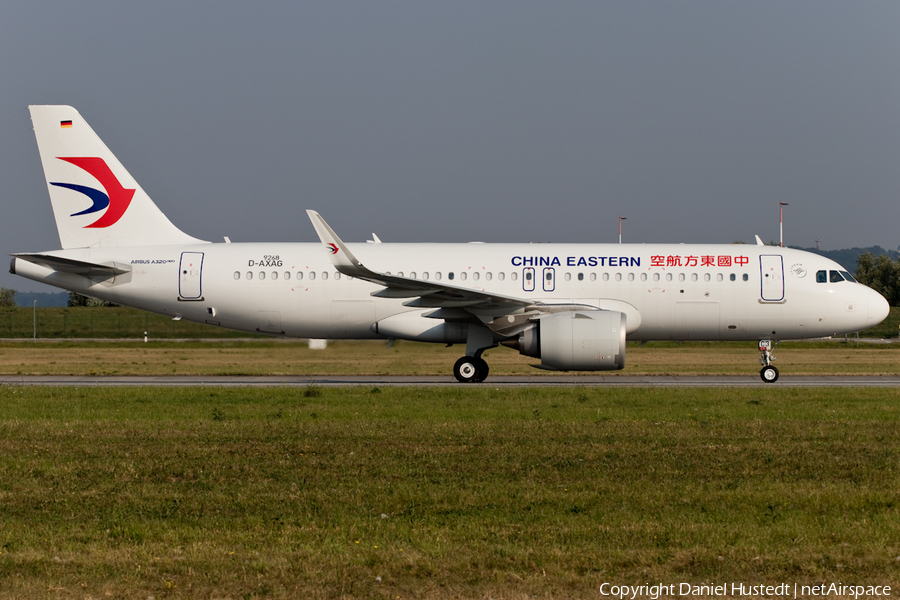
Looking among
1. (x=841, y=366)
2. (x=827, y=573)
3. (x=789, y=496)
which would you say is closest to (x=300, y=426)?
(x=789, y=496)

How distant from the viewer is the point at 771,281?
2358 centimetres

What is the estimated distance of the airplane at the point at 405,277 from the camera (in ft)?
76.0

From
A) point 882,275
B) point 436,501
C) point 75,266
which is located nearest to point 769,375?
point 436,501

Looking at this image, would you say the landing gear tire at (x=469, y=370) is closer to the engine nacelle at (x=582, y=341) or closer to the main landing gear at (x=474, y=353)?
the main landing gear at (x=474, y=353)

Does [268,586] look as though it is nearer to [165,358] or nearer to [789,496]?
[789,496]

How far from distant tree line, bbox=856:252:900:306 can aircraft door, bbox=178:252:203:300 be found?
75767 millimetres

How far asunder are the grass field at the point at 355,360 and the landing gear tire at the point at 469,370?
131cm

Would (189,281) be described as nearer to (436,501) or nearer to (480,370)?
(480,370)

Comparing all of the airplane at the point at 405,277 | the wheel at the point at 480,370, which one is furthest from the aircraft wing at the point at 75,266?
the wheel at the point at 480,370

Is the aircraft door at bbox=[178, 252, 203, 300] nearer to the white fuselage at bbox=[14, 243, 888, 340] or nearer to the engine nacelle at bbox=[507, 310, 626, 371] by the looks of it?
the white fuselage at bbox=[14, 243, 888, 340]

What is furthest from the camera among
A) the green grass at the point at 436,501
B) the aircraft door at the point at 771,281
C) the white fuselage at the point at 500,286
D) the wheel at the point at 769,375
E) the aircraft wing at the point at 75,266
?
the wheel at the point at 769,375

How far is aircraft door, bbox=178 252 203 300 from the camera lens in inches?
920

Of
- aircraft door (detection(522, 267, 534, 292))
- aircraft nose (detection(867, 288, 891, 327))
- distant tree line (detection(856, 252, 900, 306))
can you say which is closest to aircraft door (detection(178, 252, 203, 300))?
aircraft door (detection(522, 267, 534, 292))

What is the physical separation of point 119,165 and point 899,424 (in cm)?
1947
